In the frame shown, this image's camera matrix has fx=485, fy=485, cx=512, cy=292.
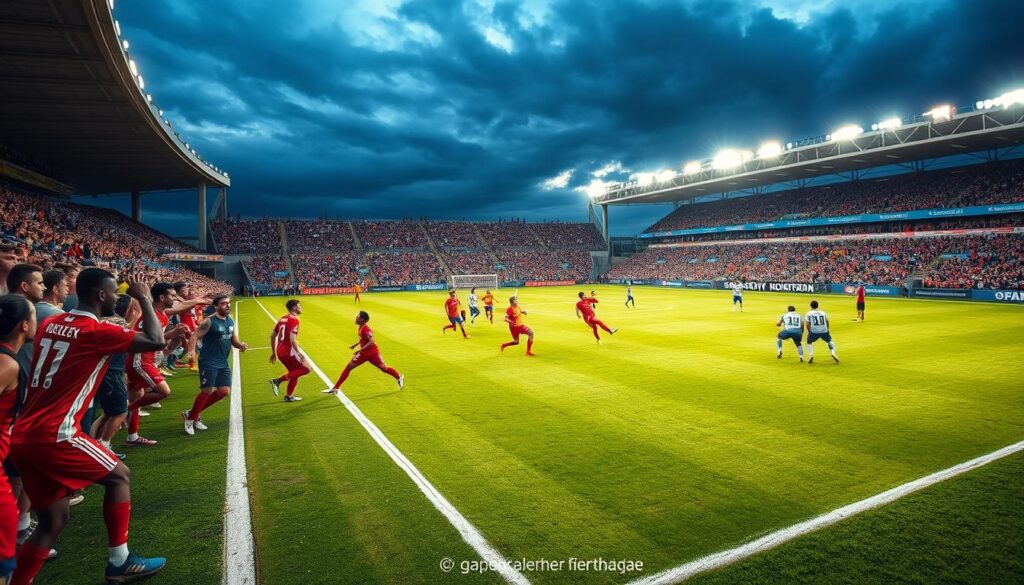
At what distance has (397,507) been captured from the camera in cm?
550

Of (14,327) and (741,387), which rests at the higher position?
(14,327)

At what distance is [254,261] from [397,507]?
65.3 metres

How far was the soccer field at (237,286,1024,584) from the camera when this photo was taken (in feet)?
15.6

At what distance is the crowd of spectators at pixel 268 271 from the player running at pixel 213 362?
174 feet

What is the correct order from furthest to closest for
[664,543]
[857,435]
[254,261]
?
[254,261]
[857,435]
[664,543]

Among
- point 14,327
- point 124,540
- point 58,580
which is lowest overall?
point 58,580

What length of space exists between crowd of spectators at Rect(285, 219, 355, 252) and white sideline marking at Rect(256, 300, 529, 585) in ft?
216

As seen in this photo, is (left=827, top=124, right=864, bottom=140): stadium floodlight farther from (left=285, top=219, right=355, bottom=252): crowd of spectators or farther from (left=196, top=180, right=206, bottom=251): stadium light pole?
(left=196, top=180, right=206, bottom=251): stadium light pole

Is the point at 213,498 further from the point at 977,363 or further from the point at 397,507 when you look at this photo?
the point at 977,363

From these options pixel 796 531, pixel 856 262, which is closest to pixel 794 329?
pixel 796 531

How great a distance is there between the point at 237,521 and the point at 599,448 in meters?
4.71

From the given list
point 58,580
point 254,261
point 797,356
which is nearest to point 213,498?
point 58,580

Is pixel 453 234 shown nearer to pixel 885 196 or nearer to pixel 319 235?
pixel 319 235

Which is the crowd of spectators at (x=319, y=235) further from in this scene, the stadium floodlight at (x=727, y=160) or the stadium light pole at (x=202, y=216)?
the stadium floodlight at (x=727, y=160)
